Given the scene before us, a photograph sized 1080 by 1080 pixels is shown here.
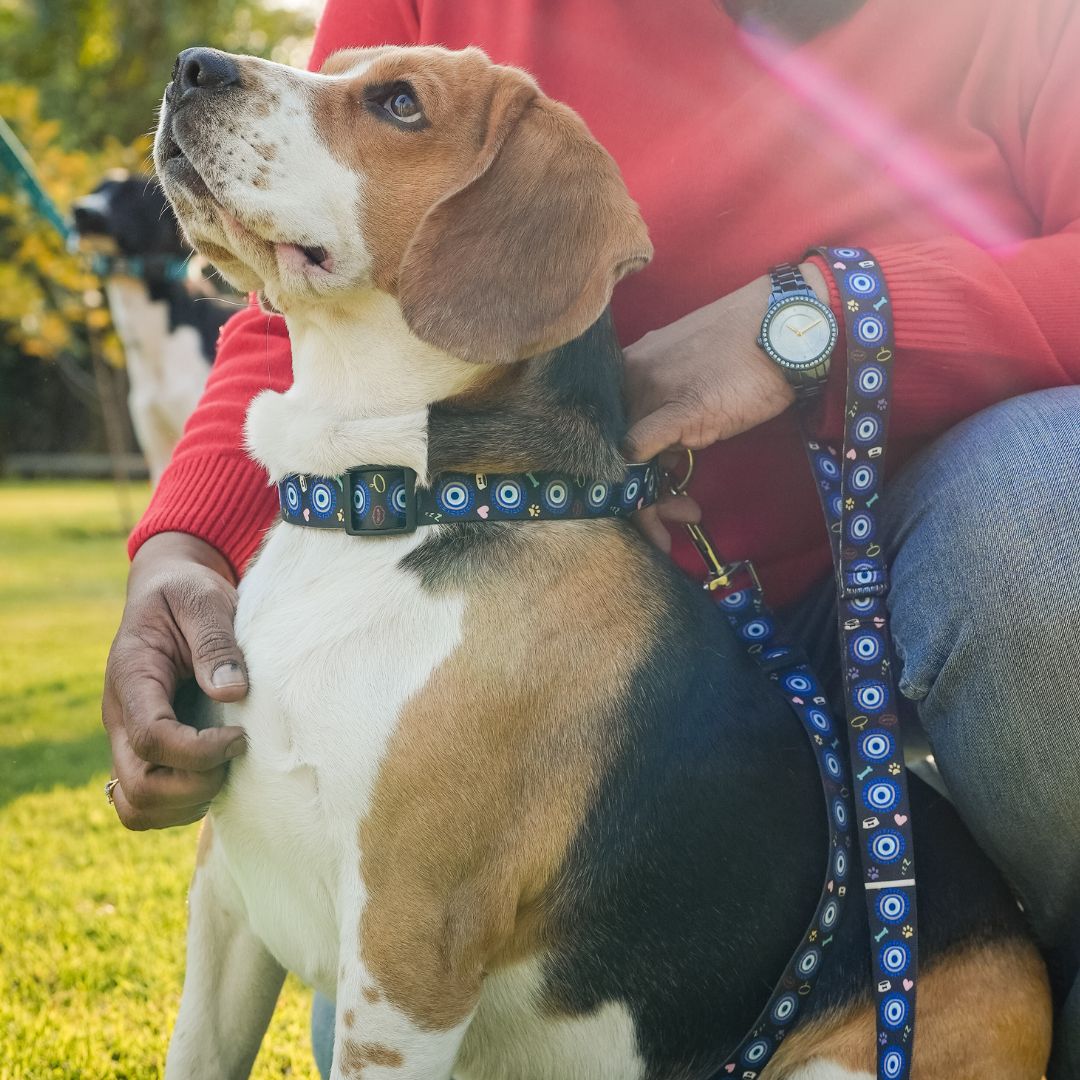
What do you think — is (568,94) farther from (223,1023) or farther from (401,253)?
(223,1023)

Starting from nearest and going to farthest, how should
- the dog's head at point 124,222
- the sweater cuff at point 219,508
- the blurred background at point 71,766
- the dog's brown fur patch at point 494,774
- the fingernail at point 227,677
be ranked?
the dog's brown fur patch at point 494,774 → the fingernail at point 227,677 → the sweater cuff at point 219,508 → the blurred background at point 71,766 → the dog's head at point 124,222

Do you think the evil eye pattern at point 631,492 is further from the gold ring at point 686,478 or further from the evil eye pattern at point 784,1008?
the evil eye pattern at point 784,1008

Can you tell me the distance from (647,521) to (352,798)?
0.73 m

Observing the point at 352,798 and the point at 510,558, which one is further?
the point at 510,558

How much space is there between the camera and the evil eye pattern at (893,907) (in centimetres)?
194

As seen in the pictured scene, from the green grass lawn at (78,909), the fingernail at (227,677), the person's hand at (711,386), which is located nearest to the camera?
the fingernail at (227,677)

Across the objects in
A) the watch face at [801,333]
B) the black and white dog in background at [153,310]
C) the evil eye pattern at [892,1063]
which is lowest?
the black and white dog in background at [153,310]

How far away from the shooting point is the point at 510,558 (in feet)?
6.31

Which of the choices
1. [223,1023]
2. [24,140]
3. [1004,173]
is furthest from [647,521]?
[24,140]

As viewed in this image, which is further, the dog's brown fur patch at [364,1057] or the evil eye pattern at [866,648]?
the evil eye pattern at [866,648]

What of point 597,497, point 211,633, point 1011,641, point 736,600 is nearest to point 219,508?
point 211,633

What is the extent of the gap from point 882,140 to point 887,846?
1342mm

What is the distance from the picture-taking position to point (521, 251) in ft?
6.40

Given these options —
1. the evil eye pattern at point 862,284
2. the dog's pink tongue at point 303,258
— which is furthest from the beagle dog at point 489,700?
the evil eye pattern at point 862,284
